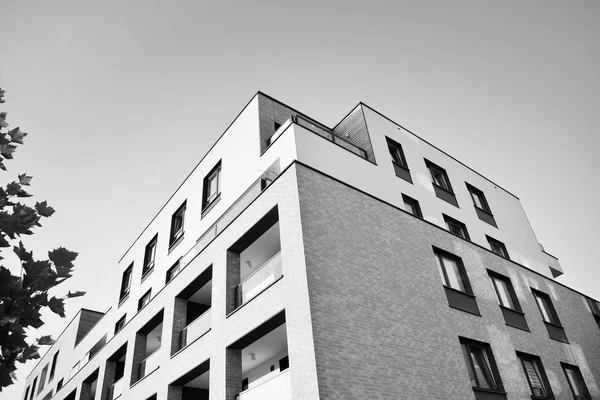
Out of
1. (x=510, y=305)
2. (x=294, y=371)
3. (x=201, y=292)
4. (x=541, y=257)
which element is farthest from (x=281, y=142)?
(x=541, y=257)

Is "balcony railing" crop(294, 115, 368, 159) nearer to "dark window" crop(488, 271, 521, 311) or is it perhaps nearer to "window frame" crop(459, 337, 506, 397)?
"dark window" crop(488, 271, 521, 311)

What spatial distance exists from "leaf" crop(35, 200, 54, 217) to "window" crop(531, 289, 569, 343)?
17.2 meters

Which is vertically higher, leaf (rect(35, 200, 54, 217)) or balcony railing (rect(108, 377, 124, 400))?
balcony railing (rect(108, 377, 124, 400))

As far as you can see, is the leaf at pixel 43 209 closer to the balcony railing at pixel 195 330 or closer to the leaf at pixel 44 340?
the leaf at pixel 44 340

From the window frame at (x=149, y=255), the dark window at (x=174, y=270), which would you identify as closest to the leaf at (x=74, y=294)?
the dark window at (x=174, y=270)

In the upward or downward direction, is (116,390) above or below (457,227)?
below

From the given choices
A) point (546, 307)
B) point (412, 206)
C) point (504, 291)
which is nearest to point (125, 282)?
point (412, 206)

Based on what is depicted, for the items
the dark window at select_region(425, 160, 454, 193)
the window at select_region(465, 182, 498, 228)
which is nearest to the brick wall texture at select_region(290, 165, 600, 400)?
the dark window at select_region(425, 160, 454, 193)

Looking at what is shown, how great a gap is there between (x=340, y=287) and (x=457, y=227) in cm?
904

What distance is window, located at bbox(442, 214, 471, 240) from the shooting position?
16.8m

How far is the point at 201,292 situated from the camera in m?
15.1

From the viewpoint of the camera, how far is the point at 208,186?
17.8 m

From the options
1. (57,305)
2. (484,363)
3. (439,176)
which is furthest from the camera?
(439,176)

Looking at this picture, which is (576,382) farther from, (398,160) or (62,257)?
(62,257)
